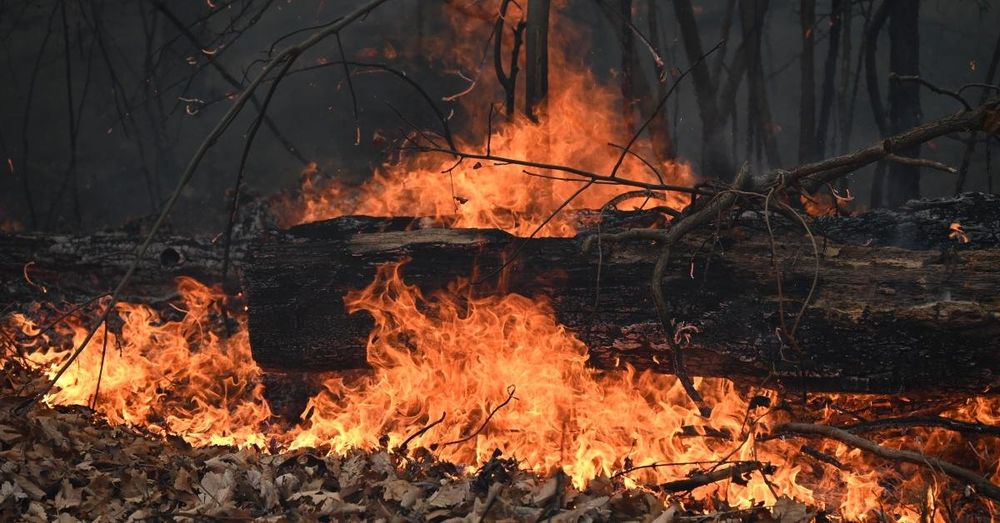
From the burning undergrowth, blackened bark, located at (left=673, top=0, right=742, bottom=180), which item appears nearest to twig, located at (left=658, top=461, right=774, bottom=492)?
the burning undergrowth

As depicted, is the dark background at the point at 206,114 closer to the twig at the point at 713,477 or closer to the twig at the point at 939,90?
the twig at the point at 939,90

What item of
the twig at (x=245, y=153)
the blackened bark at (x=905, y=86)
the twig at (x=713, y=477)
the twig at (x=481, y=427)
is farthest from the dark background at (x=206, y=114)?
the twig at (x=713, y=477)

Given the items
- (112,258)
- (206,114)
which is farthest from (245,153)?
(206,114)

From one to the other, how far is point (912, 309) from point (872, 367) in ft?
1.15

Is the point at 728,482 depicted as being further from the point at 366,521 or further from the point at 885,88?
the point at 885,88

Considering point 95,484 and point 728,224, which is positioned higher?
point 728,224

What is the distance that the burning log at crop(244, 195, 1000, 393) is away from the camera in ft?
11.3

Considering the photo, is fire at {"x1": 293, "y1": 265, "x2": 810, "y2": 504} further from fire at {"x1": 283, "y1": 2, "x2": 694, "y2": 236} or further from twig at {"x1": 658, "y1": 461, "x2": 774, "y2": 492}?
fire at {"x1": 283, "y1": 2, "x2": 694, "y2": 236}

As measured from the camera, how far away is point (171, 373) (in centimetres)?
495

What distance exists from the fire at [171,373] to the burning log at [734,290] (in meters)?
0.56

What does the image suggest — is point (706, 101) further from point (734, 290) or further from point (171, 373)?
point (171, 373)

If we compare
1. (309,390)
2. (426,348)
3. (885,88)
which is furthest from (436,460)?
(885,88)

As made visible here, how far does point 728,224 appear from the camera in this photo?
12.8 ft

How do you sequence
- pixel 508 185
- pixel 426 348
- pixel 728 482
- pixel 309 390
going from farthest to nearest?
1. pixel 508 185
2. pixel 309 390
3. pixel 426 348
4. pixel 728 482
